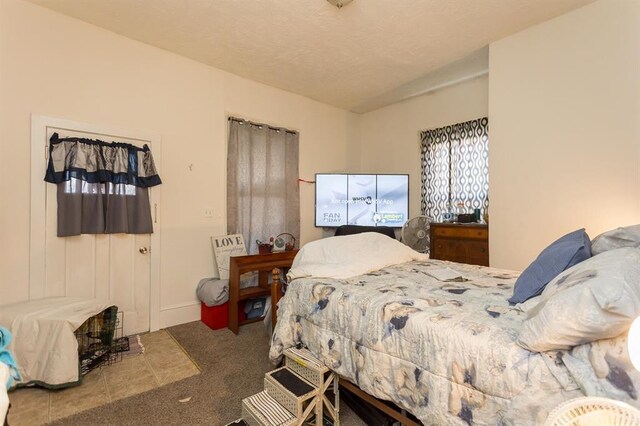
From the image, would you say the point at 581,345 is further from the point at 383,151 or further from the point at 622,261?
the point at 383,151

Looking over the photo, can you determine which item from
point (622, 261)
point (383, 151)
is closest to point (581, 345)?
point (622, 261)

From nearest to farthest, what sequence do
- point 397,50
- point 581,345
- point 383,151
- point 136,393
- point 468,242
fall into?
point 581,345 → point 136,393 → point 397,50 → point 468,242 → point 383,151

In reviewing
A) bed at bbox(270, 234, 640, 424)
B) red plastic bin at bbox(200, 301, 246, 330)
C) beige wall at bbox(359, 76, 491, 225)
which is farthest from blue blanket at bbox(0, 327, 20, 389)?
beige wall at bbox(359, 76, 491, 225)

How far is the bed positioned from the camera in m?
0.93

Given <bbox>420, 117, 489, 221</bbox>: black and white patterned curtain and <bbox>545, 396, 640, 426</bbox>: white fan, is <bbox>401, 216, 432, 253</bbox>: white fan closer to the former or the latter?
<bbox>420, 117, 489, 221</bbox>: black and white patterned curtain

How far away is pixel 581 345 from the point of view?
938 millimetres

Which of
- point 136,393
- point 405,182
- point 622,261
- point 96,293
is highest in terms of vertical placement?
point 405,182

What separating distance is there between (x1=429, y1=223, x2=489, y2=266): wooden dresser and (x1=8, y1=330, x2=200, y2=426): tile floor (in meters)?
2.61

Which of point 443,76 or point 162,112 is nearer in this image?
point 162,112

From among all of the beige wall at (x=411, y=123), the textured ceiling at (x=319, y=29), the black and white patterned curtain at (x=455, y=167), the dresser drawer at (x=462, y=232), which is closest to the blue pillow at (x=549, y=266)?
the dresser drawer at (x=462, y=232)

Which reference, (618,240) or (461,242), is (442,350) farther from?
(461,242)

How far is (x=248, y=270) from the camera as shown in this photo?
10.1 feet

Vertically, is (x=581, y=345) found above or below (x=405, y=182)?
below

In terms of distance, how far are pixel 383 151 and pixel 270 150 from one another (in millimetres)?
1795
